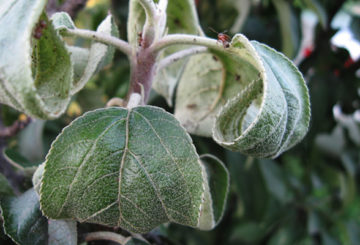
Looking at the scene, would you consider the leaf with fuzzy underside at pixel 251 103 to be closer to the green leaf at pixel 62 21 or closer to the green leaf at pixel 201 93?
the green leaf at pixel 201 93

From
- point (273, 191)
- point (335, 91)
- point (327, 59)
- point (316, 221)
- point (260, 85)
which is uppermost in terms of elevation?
point (260, 85)

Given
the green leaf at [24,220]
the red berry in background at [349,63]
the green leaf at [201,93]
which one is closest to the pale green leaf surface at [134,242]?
the green leaf at [24,220]

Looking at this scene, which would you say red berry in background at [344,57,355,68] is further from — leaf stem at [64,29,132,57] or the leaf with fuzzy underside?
leaf stem at [64,29,132,57]

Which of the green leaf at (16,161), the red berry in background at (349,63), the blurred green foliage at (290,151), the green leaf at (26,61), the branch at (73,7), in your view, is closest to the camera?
the green leaf at (26,61)

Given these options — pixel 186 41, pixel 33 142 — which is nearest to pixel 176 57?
pixel 186 41

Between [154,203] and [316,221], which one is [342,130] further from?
[154,203]

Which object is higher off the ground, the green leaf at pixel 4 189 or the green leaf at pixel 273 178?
the green leaf at pixel 4 189

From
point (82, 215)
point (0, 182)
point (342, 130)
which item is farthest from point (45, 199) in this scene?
point (342, 130)

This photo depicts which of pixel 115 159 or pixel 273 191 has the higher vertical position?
pixel 115 159
